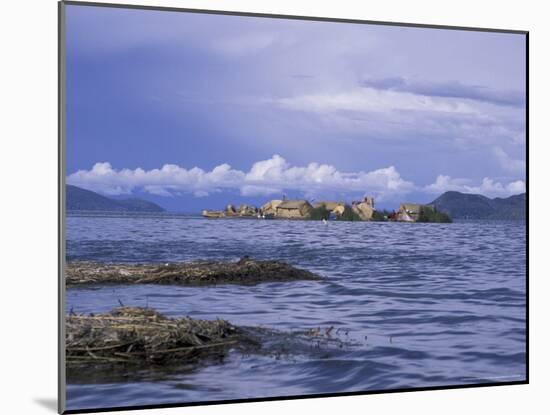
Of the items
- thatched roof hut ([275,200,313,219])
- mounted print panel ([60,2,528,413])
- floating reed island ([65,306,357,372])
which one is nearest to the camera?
floating reed island ([65,306,357,372])

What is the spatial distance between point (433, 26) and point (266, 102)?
156cm

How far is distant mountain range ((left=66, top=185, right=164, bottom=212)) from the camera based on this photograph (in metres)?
7.10

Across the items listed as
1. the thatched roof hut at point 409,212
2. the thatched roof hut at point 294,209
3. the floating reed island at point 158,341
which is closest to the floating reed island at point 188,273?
the floating reed island at point 158,341

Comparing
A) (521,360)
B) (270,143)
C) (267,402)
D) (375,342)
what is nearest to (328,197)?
(270,143)

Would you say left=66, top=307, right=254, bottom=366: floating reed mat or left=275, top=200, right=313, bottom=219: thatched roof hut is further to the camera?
left=275, top=200, right=313, bottom=219: thatched roof hut

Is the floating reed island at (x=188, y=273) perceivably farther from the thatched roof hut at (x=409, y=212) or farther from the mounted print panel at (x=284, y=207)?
the thatched roof hut at (x=409, y=212)

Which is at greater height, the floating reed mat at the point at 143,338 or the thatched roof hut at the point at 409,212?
the thatched roof hut at the point at 409,212

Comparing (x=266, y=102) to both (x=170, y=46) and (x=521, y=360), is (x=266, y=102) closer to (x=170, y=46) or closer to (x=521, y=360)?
(x=170, y=46)

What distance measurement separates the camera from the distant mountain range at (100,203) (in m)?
7.10

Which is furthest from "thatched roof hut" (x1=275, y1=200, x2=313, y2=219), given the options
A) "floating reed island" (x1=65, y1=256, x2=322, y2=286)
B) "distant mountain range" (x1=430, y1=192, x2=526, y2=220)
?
"distant mountain range" (x1=430, y1=192, x2=526, y2=220)

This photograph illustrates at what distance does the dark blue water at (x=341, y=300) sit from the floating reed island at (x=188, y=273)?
56 mm

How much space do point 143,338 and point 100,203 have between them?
1.04 meters

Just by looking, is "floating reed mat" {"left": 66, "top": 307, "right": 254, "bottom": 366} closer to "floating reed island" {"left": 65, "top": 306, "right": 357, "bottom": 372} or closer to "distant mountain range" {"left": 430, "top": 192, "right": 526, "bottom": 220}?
"floating reed island" {"left": 65, "top": 306, "right": 357, "bottom": 372}

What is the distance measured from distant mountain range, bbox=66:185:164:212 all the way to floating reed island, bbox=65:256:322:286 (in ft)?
1.36
